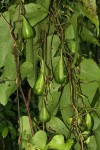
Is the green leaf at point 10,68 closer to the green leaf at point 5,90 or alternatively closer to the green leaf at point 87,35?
the green leaf at point 5,90

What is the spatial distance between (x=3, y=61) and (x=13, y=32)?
0.07m

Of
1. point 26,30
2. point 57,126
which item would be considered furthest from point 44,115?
point 26,30

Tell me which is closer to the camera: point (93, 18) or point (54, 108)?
point (93, 18)

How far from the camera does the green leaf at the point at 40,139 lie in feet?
2.66

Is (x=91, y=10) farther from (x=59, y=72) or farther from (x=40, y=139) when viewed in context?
(x=40, y=139)

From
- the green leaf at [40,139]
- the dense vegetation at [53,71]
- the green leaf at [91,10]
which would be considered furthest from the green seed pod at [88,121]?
the green leaf at [91,10]

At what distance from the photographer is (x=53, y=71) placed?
0.86 m

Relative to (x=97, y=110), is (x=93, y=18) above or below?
above

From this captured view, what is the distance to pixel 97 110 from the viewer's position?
875 mm

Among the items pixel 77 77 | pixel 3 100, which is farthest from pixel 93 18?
pixel 3 100

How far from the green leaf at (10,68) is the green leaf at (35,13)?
0.30 ft

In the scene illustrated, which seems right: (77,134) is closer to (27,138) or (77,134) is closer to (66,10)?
(27,138)

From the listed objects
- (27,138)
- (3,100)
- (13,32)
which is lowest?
(27,138)

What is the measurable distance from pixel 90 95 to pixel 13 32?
218 millimetres
